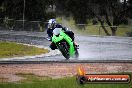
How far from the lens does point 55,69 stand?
17.9 metres

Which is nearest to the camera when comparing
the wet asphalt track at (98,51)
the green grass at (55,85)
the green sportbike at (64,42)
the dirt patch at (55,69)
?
the green grass at (55,85)

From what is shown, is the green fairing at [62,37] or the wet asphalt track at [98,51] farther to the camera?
the wet asphalt track at [98,51]

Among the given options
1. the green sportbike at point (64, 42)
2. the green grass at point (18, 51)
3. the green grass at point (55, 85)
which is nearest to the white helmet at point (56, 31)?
the green sportbike at point (64, 42)

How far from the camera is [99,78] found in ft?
35.1

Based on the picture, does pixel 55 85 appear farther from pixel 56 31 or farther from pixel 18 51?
pixel 18 51

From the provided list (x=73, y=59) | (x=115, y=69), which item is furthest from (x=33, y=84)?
(x=73, y=59)

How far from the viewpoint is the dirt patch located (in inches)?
646

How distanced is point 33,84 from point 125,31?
35873mm

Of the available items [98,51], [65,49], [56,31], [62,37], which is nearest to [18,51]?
[98,51]

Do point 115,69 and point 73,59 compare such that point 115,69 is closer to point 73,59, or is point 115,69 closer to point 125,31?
point 73,59

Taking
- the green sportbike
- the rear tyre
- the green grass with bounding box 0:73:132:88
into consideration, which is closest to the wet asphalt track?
the rear tyre

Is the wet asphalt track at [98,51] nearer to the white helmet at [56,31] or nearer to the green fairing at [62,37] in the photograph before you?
the green fairing at [62,37]

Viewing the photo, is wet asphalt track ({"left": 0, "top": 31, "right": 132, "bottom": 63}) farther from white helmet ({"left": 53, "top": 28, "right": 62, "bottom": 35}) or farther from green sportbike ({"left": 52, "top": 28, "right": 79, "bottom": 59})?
white helmet ({"left": 53, "top": 28, "right": 62, "bottom": 35})

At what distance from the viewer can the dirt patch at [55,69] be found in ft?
53.8
